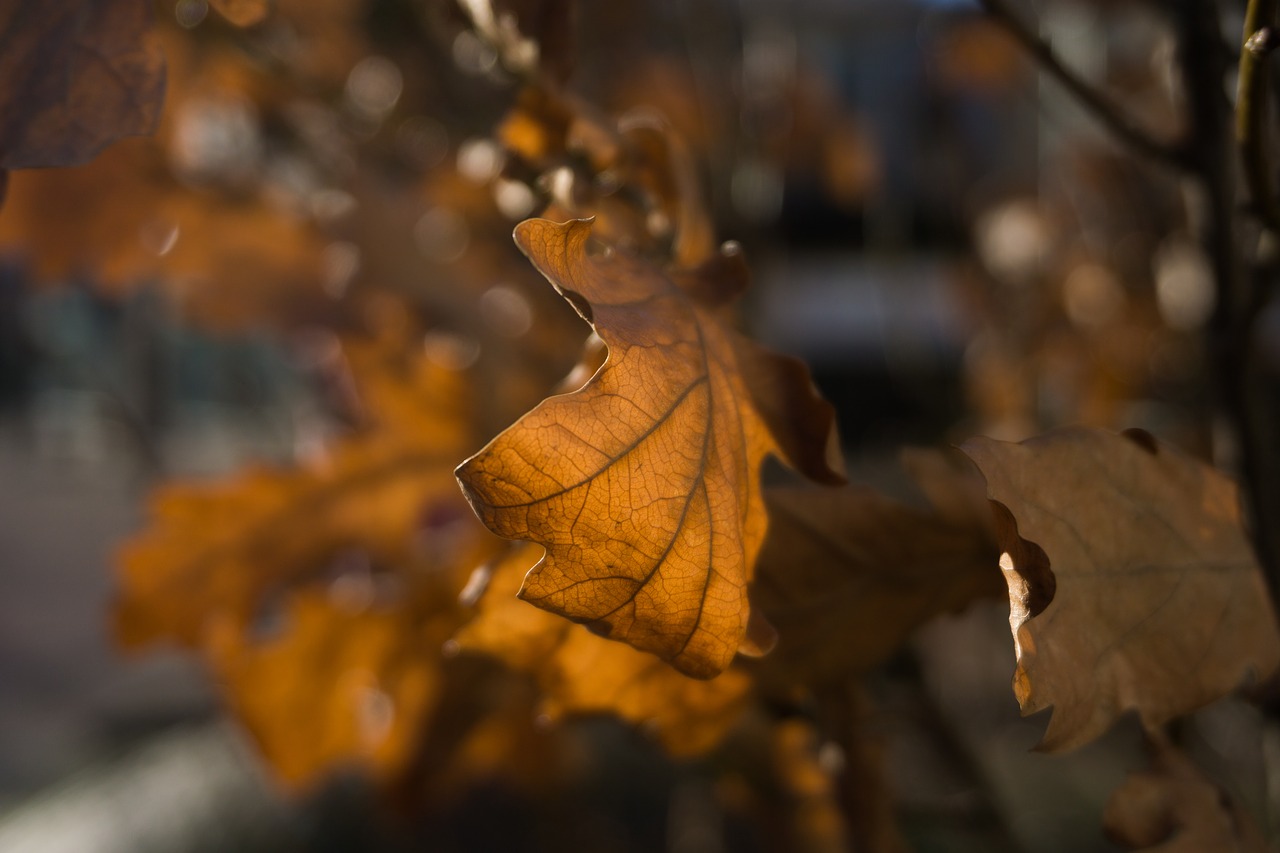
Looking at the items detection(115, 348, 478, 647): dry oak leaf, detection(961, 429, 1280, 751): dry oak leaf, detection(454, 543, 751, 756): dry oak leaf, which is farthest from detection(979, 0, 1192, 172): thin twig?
detection(115, 348, 478, 647): dry oak leaf

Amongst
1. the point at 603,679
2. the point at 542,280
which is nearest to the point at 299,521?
the point at 542,280

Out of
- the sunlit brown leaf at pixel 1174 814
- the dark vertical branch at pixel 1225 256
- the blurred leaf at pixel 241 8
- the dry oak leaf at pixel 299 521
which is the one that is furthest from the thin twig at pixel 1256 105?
the dry oak leaf at pixel 299 521

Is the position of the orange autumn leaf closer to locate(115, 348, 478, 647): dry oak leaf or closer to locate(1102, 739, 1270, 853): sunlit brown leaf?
locate(115, 348, 478, 647): dry oak leaf

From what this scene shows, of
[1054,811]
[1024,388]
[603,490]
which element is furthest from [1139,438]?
[1054,811]

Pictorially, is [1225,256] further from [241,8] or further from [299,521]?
[299,521]

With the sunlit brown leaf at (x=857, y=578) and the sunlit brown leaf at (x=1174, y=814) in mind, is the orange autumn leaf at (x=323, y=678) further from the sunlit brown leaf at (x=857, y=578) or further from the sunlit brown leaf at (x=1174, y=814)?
the sunlit brown leaf at (x=1174, y=814)
